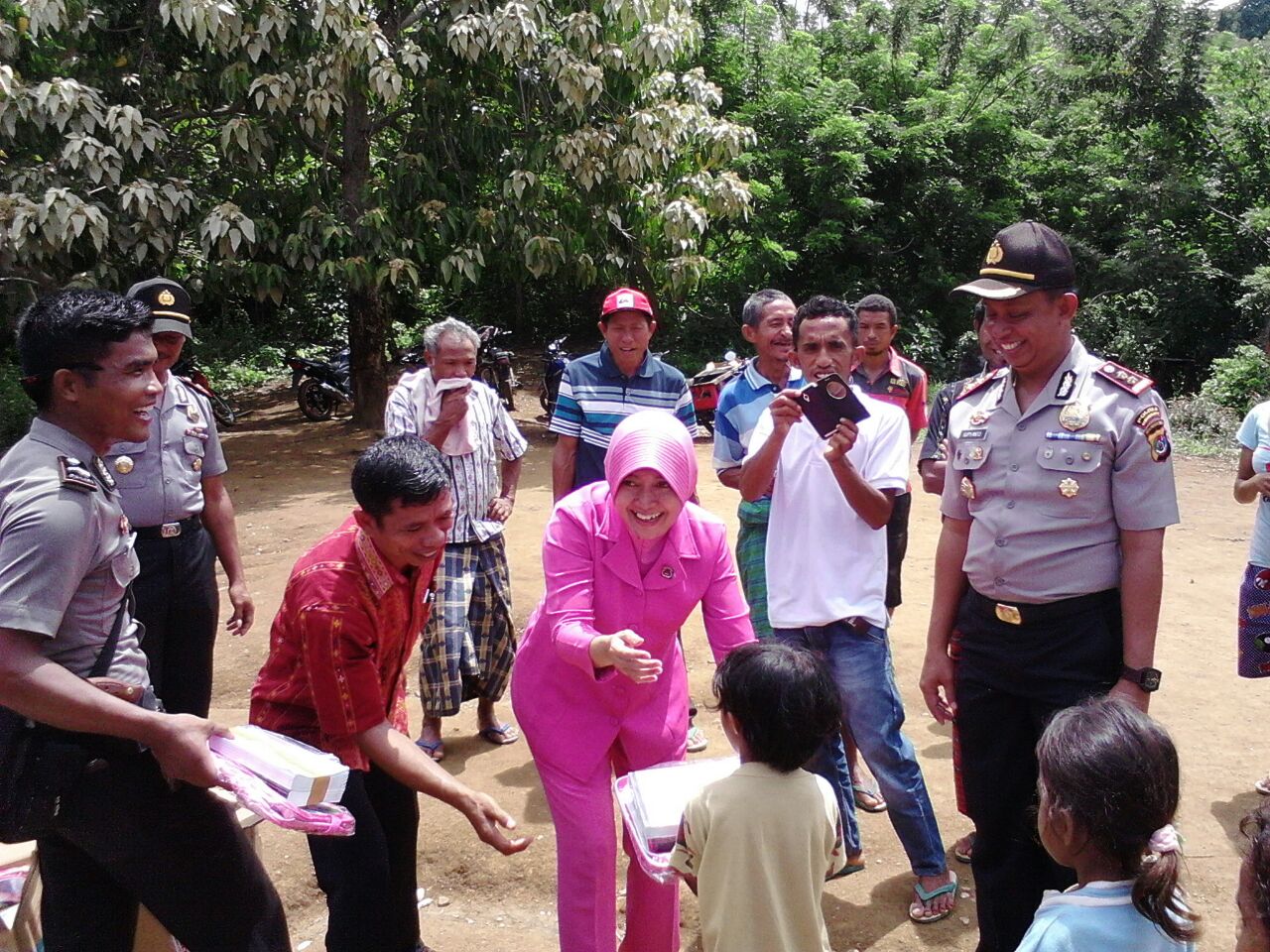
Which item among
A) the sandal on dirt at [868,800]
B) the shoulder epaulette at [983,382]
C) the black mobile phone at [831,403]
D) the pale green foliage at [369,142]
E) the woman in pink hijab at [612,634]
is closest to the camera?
the woman in pink hijab at [612,634]

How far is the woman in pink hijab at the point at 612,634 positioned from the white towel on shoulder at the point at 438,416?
6.06ft

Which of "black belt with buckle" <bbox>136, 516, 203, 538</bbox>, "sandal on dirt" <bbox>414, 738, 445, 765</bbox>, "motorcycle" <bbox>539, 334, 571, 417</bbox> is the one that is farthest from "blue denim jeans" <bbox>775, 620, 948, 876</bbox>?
"motorcycle" <bbox>539, 334, 571, 417</bbox>

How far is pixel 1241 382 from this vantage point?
1267 centimetres

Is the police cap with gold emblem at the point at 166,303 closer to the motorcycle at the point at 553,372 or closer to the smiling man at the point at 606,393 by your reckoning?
the smiling man at the point at 606,393

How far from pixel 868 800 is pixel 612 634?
75.7 inches

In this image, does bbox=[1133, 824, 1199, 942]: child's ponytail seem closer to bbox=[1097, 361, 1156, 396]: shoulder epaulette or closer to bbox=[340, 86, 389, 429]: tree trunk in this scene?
bbox=[1097, 361, 1156, 396]: shoulder epaulette

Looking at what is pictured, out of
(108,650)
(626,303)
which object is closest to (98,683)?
(108,650)

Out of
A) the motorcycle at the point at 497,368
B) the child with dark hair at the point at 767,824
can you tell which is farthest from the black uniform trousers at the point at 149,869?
the motorcycle at the point at 497,368

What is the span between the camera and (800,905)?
2.23m

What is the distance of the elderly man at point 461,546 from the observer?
15.0 feet

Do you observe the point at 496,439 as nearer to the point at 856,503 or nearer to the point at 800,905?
the point at 856,503

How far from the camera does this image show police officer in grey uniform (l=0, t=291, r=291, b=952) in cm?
207

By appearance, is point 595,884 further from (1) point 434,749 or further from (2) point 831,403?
(1) point 434,749

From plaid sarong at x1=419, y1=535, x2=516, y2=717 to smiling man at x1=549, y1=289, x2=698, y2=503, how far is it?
1.56 feet
